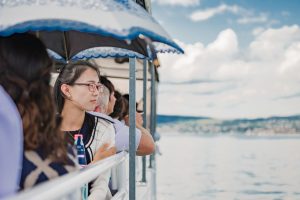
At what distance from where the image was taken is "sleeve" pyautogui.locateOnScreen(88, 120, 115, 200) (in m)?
2.89

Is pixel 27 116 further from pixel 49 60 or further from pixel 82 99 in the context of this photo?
pixel 82 99

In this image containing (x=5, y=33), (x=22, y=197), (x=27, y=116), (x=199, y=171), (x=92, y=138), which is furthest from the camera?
(x=199, y=171)

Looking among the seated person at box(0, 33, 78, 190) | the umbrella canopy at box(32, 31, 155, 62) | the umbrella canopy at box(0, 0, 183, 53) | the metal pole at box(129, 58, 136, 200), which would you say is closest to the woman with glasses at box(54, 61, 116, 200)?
the metal pole at box(129, 58, 136, 200)

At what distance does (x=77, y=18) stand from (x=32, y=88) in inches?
16.1

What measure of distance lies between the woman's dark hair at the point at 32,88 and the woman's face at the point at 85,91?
1.27 m

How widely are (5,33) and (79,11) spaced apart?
0.30 meters

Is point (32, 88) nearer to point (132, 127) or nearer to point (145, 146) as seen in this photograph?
point (132, 127)

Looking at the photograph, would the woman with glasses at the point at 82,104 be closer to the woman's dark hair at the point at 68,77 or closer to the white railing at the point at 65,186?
the woman's dark hair at the point at 68,77

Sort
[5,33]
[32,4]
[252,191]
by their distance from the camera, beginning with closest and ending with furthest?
[5,33], [32,4], [252,191]

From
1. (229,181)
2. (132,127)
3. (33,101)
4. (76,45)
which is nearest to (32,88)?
(33,101)

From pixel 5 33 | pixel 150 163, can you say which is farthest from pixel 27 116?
pixel 150 163

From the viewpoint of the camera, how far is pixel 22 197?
53.5 inches

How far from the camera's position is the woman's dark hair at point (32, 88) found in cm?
171

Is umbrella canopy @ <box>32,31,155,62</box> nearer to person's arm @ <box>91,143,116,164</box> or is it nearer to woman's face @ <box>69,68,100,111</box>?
woman's face @ <box>69,68,100,111</box>
